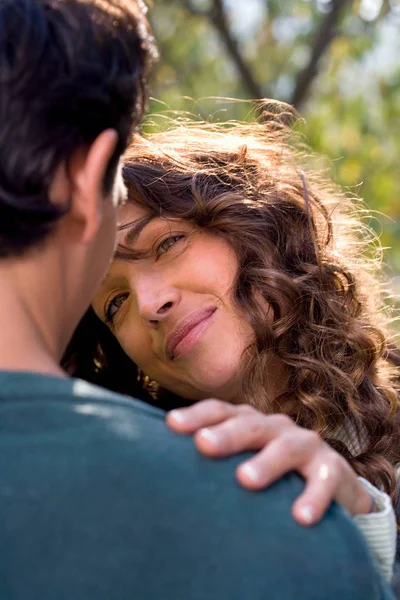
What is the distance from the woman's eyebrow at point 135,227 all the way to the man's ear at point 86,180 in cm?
140

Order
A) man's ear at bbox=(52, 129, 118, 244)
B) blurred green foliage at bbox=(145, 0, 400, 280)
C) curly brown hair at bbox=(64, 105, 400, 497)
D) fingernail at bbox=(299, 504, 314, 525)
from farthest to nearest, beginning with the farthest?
1. blurred green foliage at bbox=(145, 0, 400, 280)
2. curly brown hair at bbox=(64, 105, 400, 497)
3. man's ear at bbox=(52, 129, 118, 244)
4. fingernail at bbox=(299, 504, 314, 525)

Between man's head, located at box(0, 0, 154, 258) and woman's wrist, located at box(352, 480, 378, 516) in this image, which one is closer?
man's head, located at box(0, 0, 154, 258)

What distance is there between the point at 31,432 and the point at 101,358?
2.24 metres

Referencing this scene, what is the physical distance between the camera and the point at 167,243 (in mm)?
2932

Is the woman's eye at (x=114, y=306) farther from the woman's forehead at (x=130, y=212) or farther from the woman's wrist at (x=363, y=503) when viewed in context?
the woman's wrist at (x=363, y=503)

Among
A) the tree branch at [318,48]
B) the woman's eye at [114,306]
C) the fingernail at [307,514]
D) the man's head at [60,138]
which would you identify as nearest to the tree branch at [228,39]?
the tree branch at [318,48]

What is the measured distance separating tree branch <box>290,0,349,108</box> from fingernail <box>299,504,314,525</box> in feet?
20.5

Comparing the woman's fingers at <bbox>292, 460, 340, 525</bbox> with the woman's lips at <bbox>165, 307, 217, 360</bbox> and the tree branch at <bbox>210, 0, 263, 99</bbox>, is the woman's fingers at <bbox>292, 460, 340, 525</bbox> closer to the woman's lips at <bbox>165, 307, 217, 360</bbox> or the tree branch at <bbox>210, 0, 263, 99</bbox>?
the woman's lips at <bbox>165, 307, 217, 360</bbox>

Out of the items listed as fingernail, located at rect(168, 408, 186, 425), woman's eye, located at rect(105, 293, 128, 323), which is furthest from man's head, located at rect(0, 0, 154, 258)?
woman's eye, located at rect(105, 293, 128, 323)

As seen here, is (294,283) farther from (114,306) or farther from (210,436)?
(210,436)

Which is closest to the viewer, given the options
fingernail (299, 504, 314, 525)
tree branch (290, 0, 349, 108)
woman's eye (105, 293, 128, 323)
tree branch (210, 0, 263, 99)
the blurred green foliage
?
fingernail (299, 504, 314, 525)

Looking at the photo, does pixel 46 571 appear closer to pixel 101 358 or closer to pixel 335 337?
pixel 335 337

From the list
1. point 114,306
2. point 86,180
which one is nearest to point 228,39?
point 114,306

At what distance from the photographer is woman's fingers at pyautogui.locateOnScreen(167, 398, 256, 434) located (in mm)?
1384
